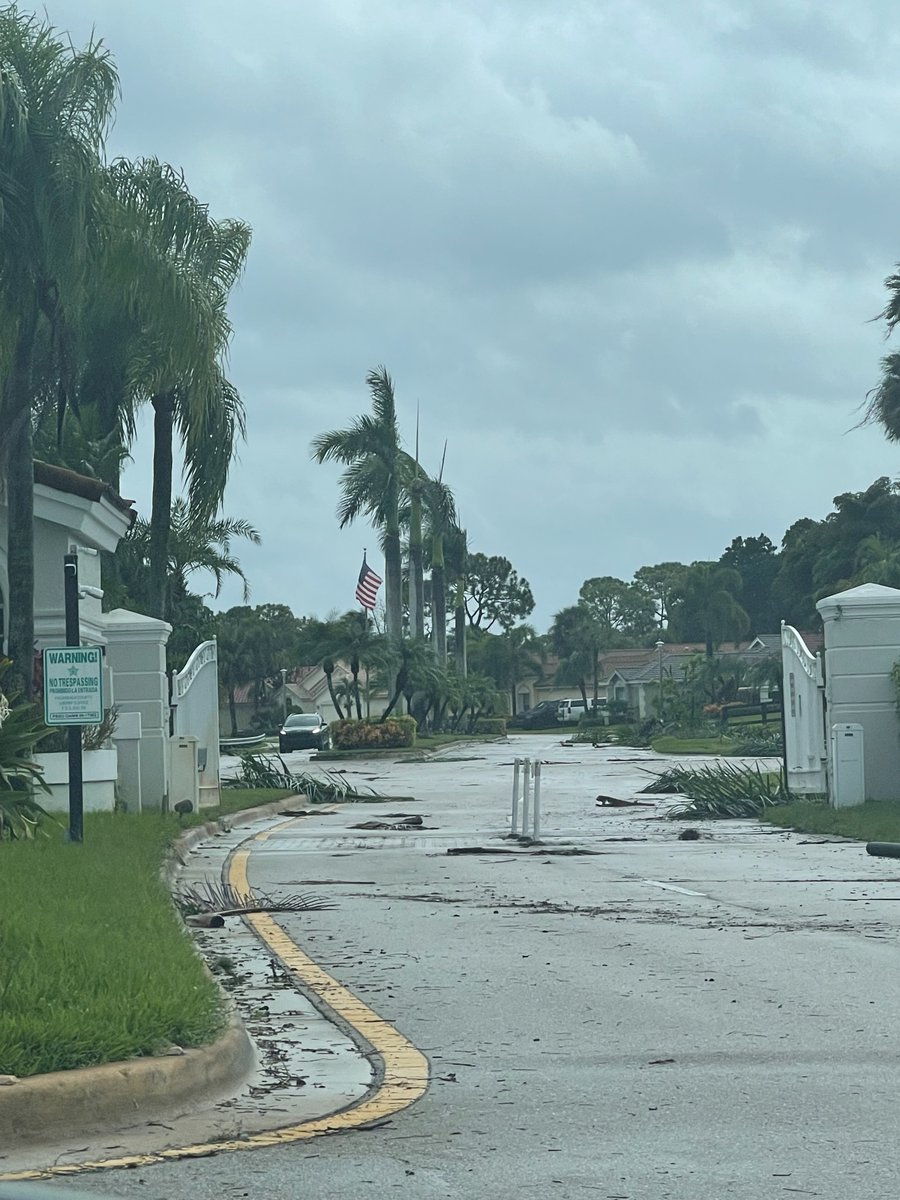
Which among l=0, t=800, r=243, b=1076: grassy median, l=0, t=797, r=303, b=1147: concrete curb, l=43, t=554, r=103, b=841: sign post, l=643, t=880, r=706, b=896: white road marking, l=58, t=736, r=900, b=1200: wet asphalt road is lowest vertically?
l=643, t=880, r=706, b=896: white road marking

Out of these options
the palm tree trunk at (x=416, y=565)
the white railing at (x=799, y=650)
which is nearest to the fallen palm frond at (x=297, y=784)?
the white railing at (x=799, y=650)

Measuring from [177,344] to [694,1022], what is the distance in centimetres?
1714

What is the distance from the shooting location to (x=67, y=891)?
10.7 metres

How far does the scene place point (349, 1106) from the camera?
20.6 feet

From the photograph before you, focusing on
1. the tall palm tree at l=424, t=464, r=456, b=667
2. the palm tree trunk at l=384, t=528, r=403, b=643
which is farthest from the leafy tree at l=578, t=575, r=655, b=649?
the palm tree trunk at l=384, t=528, r=403, b=643

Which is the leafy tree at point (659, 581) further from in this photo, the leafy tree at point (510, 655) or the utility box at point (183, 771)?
the utility box at point (183, 771)

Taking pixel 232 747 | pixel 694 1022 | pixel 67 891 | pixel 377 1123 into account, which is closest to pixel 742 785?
pixel 67 891

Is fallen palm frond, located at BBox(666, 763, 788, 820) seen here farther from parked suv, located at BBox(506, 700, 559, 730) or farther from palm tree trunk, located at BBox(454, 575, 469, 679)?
parked suv, located at BBox(506, 700, 559, 730)

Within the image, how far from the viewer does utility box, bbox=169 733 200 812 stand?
24.2 metres

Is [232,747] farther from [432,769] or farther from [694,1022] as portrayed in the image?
[694,1022]

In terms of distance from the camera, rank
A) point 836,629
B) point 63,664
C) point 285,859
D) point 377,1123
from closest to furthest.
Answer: point 377,1123 → point 63,664 → point 285,859 → point 836,629

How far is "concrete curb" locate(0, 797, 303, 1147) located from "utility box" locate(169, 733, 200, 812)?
1760cm

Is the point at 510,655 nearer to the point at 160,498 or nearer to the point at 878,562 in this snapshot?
the point at 878,562

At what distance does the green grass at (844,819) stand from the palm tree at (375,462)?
41190 millimetres
